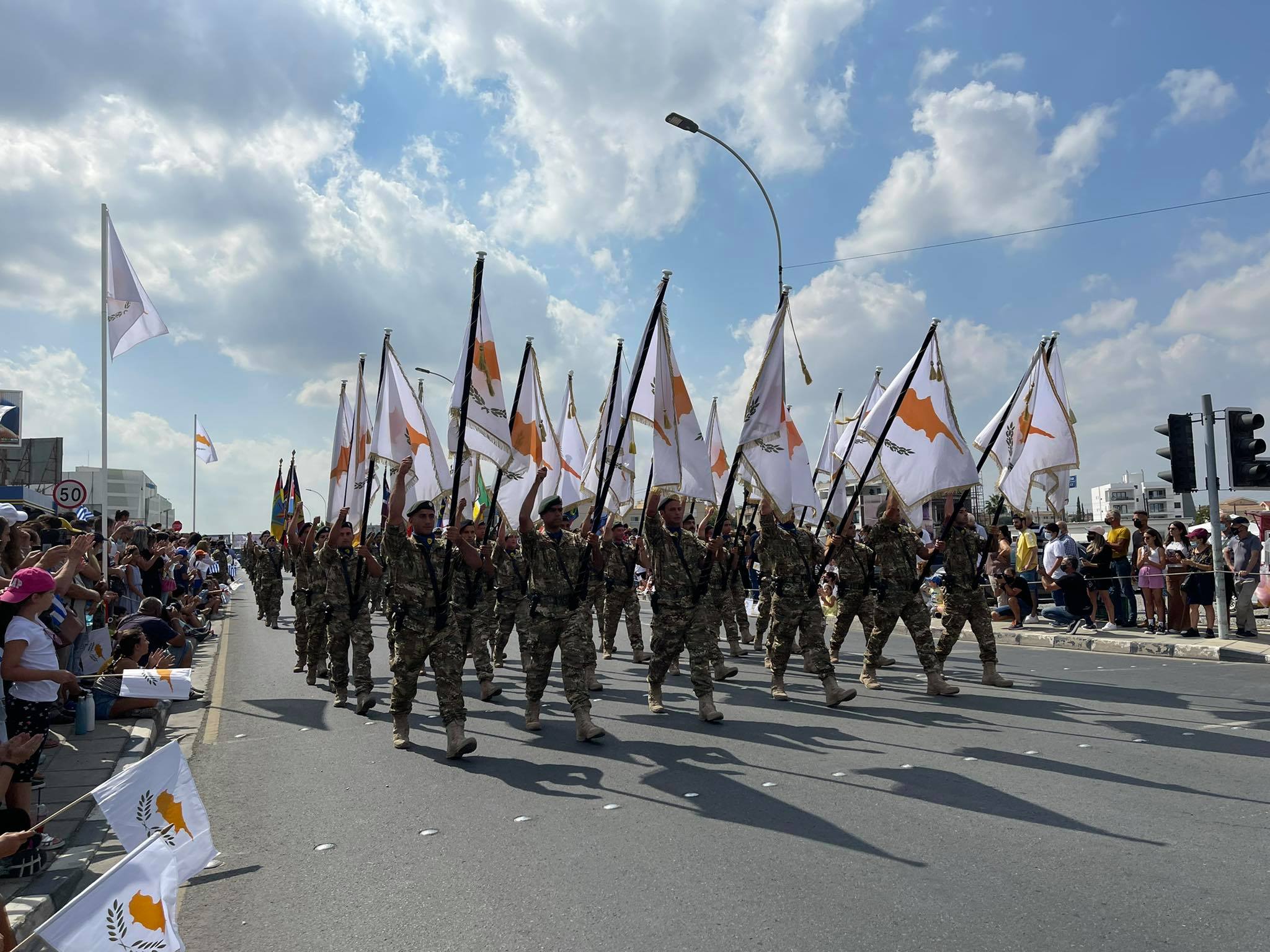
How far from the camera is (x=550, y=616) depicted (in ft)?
27.3

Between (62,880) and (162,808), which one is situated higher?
(162,808)

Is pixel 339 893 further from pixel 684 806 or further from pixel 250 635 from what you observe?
pixel 250 635

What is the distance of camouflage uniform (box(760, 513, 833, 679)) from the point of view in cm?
959

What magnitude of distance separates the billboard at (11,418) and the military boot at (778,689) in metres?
31.2

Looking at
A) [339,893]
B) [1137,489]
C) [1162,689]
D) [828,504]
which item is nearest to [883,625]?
[828,504]

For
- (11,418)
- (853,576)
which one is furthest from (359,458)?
(11,418)

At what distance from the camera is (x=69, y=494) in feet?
57.4

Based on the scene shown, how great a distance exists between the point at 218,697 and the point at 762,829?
26.8 ft

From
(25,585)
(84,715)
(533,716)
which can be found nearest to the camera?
(25,585)

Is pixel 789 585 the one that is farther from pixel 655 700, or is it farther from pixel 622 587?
pixel 622 587

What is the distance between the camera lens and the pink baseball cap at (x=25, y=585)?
17.6 feet

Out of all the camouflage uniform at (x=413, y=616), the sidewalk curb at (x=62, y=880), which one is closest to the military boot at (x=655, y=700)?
the camouflage uniform at (x=413, y=616)

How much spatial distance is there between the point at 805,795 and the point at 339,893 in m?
2.80

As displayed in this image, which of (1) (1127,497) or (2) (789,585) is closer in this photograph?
(2) (789,585)
